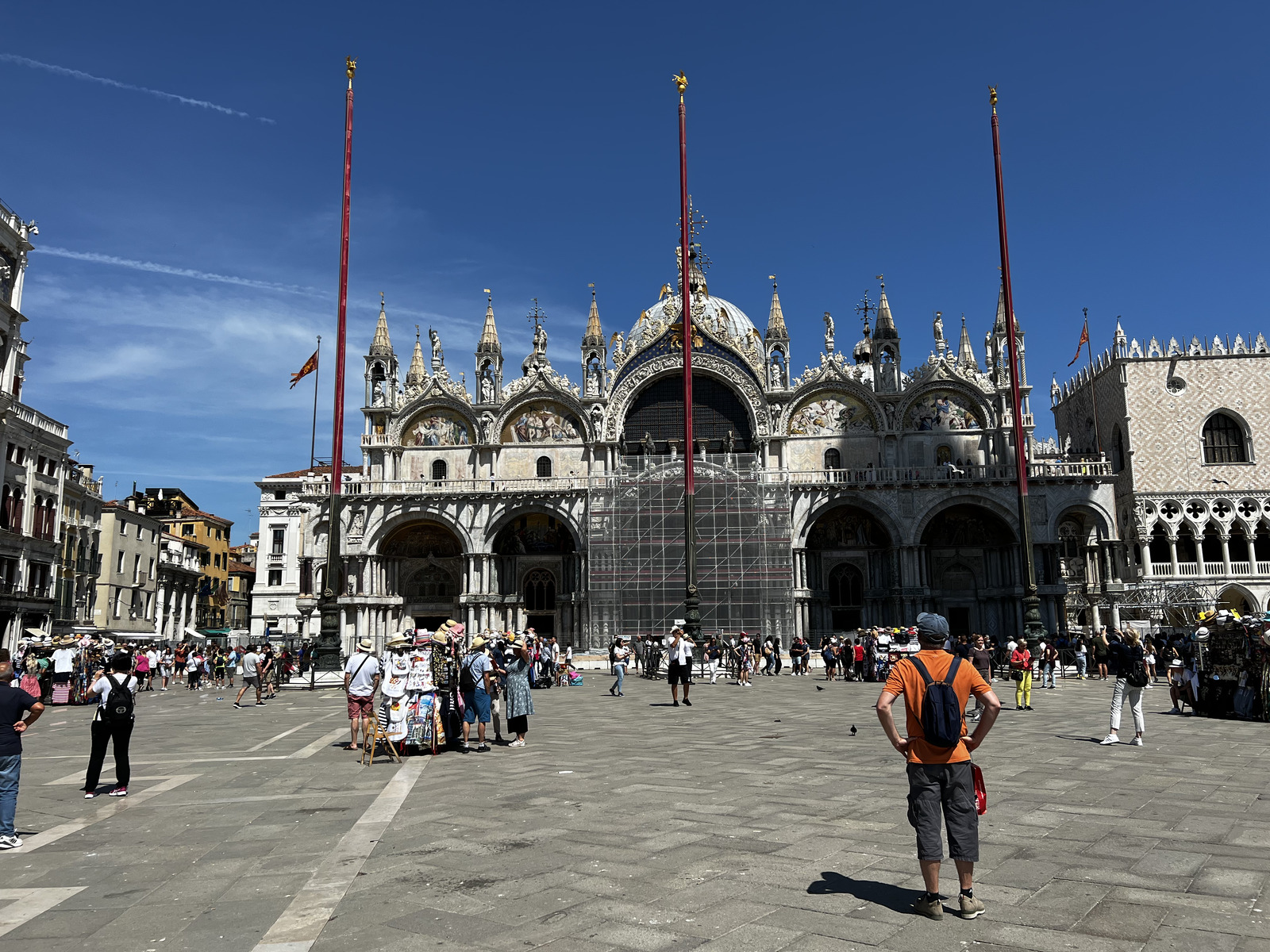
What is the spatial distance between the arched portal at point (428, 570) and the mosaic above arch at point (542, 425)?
5623mm

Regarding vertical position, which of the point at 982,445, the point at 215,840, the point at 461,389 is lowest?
the point at 215,840

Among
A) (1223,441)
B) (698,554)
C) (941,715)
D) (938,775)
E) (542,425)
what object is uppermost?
(542,425)

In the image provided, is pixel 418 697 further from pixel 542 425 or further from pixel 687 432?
pixel 542 425

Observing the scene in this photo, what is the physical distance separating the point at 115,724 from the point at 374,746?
298 cm

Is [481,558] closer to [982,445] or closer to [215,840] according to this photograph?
[982,445]

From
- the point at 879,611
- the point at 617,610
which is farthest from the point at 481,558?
the point at 879,611

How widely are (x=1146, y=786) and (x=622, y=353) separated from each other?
37.1m

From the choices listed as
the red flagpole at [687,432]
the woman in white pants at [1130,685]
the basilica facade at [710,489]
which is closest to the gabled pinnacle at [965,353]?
the basilica facade at [710,489]

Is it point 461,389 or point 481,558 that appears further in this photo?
point 461,389

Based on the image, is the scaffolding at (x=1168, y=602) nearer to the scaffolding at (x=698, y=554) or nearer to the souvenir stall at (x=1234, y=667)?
the scaffolding at (x=698, y=554)

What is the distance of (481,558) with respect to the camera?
41625mm

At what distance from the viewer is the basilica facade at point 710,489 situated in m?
39.6

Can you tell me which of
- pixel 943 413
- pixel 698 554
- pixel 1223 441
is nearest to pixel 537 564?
pixel 698 554

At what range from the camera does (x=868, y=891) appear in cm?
572
